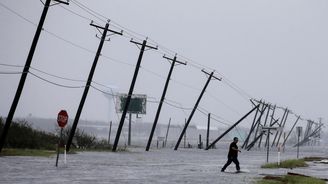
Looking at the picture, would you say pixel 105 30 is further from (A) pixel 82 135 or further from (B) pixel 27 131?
(A) pixel 82 135

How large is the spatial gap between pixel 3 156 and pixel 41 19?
26.6ft

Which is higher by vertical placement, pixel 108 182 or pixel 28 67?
pixel 28 67

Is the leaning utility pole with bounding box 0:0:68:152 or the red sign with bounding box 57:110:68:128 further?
the leaning utility pole with bounding box 0:0:68:152

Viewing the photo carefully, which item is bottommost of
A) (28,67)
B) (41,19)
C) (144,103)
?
(28,67)

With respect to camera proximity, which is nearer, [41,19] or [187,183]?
[187,183]

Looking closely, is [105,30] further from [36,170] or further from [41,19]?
[36,170]

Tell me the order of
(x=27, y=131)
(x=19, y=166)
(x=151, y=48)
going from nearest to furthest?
(x=19, y=166) < (x=27, y=131) < (x=151, y=48)

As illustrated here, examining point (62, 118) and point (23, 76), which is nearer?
point (62, 118)

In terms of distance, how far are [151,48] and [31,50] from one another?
21061 millimetres

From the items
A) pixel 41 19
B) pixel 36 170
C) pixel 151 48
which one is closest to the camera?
pixel 36 170

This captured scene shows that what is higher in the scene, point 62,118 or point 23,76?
point 23,76

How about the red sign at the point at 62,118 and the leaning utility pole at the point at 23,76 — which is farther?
the leaning utility pole at the point at 23,76

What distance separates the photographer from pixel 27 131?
41.1 meters

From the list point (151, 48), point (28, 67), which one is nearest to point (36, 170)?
point (28, 67)
